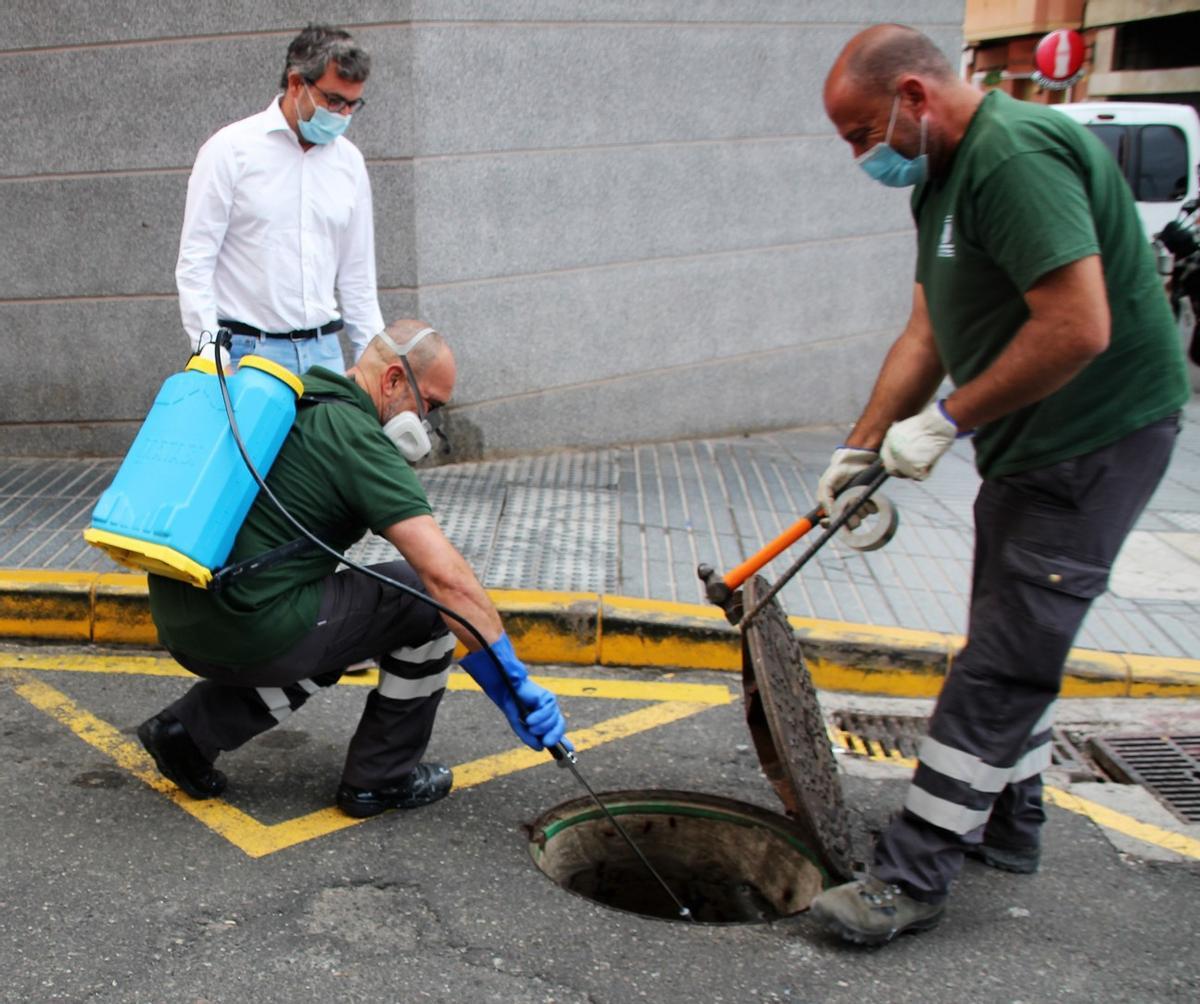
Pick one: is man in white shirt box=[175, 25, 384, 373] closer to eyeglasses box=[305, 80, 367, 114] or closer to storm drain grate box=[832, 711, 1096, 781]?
eyeglasses box=[305, 80, 367, 114]

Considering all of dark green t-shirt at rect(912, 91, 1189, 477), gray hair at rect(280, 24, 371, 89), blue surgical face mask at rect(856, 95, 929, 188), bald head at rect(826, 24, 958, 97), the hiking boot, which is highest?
bald head at rect(826, 24, 958, 97)

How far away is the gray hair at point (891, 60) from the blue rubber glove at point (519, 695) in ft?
4.96

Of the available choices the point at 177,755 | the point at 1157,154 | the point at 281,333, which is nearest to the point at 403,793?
the point at 177,755

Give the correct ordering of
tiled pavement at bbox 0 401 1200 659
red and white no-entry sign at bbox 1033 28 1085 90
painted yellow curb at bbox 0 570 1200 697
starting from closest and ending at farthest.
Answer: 1. painted yellow curb at bbox 0 570 1200 697
2. tiled pavement at bbox 0 401 1200 659
3. red and white no-entry sign at bbox 1033 28 1085 90

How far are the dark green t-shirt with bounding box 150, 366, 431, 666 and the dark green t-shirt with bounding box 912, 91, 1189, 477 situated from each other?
1.33 metres

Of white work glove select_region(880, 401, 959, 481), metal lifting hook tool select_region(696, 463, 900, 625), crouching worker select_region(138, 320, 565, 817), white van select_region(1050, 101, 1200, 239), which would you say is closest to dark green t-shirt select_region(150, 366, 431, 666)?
crouching worker select_region(138, 320, 565, 817)

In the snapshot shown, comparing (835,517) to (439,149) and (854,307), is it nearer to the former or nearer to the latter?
(439,149)

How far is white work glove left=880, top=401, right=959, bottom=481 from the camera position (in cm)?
299

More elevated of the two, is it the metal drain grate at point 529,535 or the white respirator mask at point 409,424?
the white respirator mask at point 409,424

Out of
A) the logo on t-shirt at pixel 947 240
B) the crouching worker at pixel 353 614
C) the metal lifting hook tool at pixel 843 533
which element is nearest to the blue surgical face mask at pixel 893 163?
the logo on t-shirt at pixel 947 240

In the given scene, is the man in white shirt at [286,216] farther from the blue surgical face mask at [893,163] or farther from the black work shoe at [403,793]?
the blue surgical face mask at [893,163]

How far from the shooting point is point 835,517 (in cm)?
328

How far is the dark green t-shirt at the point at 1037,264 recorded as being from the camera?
9.04ft

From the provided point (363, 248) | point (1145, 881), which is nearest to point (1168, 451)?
point (1145, 881)
